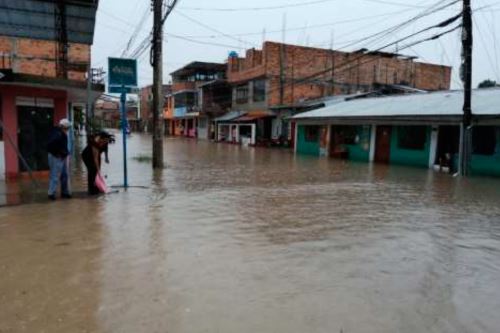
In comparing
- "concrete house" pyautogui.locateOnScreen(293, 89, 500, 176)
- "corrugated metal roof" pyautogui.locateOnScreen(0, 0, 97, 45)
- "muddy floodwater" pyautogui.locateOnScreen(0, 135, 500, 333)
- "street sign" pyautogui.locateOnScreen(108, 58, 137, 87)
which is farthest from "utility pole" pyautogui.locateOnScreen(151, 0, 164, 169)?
"concrete house" pyautogui.locateOnScreen(293, 89, 500, 176)

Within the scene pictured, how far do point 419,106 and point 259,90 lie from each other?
66.8 feet

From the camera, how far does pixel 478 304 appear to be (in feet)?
14.5

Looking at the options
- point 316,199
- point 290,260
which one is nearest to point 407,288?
point 290,260

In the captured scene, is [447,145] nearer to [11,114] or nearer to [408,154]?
[408,154]

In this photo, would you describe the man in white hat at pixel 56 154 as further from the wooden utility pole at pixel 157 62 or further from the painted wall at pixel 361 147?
the painted wall at pixel 361 147

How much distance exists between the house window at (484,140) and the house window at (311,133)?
11.2m

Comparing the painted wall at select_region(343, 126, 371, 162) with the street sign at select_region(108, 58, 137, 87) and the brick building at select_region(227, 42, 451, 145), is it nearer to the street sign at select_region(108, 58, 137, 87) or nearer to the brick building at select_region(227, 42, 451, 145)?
the brick building at select_region(227, 42, 451, 145)

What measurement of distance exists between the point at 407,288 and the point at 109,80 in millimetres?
7983

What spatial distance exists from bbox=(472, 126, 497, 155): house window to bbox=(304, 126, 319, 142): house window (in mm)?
11158

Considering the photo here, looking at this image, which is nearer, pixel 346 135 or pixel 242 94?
pixel 346 135

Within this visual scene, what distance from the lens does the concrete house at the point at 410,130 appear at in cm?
1775

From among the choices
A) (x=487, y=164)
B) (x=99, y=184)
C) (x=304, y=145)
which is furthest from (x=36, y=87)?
(x=304, y=145)

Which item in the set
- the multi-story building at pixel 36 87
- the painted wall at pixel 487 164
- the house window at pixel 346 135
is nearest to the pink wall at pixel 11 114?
the multi-story building at pixel 36 87

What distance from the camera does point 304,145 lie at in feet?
97.2
